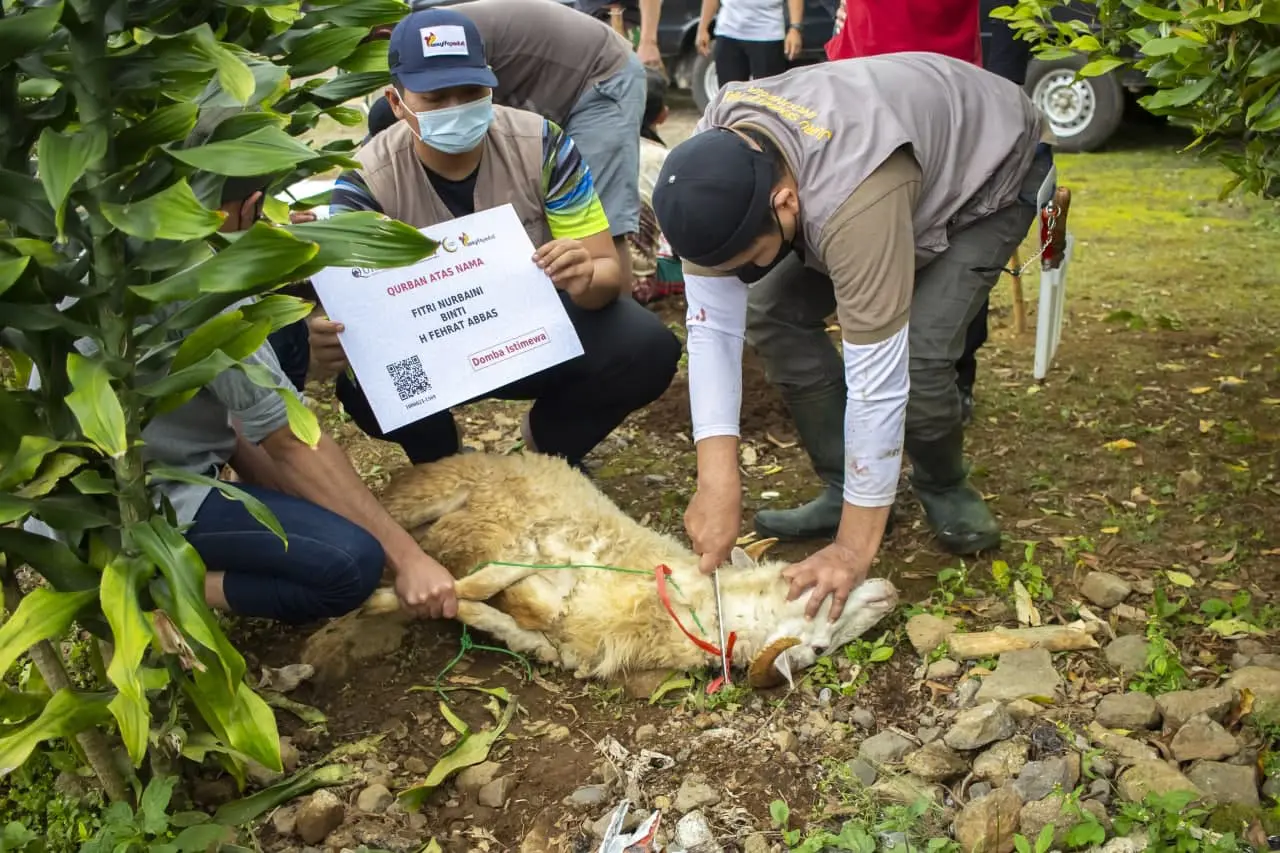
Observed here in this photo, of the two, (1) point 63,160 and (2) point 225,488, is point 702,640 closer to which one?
(2) point 225,488

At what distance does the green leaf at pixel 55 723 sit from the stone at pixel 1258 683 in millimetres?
2461

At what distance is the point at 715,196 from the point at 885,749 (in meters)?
1.34

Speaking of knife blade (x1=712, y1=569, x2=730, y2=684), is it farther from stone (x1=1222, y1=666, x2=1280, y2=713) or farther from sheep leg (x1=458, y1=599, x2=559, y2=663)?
stone (x1=1222, y1=666, x2=1280, y2=713)

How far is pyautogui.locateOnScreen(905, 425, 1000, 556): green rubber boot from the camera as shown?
3.41m

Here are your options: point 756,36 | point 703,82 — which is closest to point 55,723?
point 756,36

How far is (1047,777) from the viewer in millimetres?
2402

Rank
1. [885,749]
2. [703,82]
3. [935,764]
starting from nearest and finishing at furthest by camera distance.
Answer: [935,764], [885,749], [703,82]

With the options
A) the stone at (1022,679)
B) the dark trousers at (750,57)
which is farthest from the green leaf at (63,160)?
the dark trousers at (750,57)

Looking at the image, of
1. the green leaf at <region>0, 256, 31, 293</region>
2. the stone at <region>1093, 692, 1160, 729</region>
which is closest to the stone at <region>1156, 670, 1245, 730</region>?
the stone at <region>1093, 692, 1160, 729</region>

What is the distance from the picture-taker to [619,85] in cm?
461

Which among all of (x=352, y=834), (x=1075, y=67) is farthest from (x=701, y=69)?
(x=352, y=834)

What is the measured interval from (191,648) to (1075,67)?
8.35m

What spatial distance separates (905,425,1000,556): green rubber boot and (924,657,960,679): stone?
2.01 ft

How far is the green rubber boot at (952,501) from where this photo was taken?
341 centimetres
